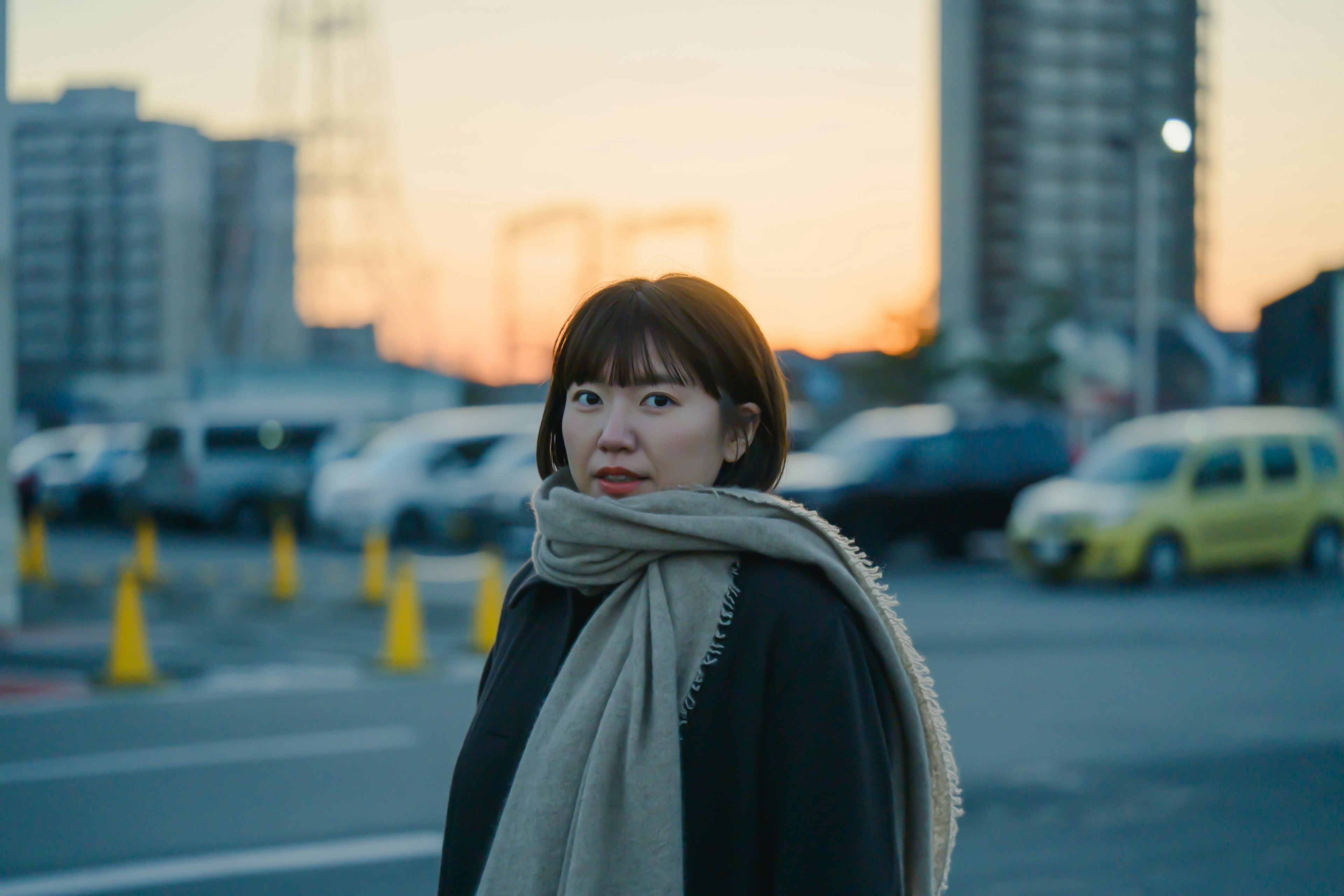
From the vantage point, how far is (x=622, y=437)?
5.96ft

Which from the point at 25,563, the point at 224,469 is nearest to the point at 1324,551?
the point at 25,563

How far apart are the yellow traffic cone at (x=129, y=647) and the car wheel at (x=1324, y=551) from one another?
12931mm

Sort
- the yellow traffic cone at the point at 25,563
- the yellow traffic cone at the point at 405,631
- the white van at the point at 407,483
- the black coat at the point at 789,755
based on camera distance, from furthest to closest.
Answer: the white van at the point at 407,483 < the yellow traffic cone at the point at 25,563 < the yellow traffic cone at the point at 405,631 < the black coat at the point at 789,755

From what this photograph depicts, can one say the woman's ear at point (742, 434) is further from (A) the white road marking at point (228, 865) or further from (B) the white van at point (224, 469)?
(B) the white van at point (224, 469)

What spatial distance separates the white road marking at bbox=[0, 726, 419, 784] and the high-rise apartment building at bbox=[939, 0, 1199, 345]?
75828 millimetres

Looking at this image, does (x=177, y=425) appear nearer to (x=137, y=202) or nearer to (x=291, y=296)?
(x=137, y=202)

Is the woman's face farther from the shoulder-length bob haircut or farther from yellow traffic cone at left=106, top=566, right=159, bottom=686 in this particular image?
yellow traffic cone at left=106, top=566, right=159, bottom=686

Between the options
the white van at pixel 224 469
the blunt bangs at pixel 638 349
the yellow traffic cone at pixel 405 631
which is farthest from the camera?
the white van at pixel 224 469

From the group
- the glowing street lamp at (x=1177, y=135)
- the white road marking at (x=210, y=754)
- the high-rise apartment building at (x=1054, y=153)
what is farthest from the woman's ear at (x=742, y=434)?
the high-rise apartment building at (x=1054, y=153)

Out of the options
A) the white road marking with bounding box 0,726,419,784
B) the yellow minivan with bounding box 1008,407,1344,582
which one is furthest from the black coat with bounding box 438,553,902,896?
the yellow minivan with bounding box 1008,407,1344,582

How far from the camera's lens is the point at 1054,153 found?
8256 centimetres

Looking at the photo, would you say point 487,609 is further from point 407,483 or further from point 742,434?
point 407,483

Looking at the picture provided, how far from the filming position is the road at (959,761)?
517cm

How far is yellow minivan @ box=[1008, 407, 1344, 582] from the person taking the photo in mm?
14969
